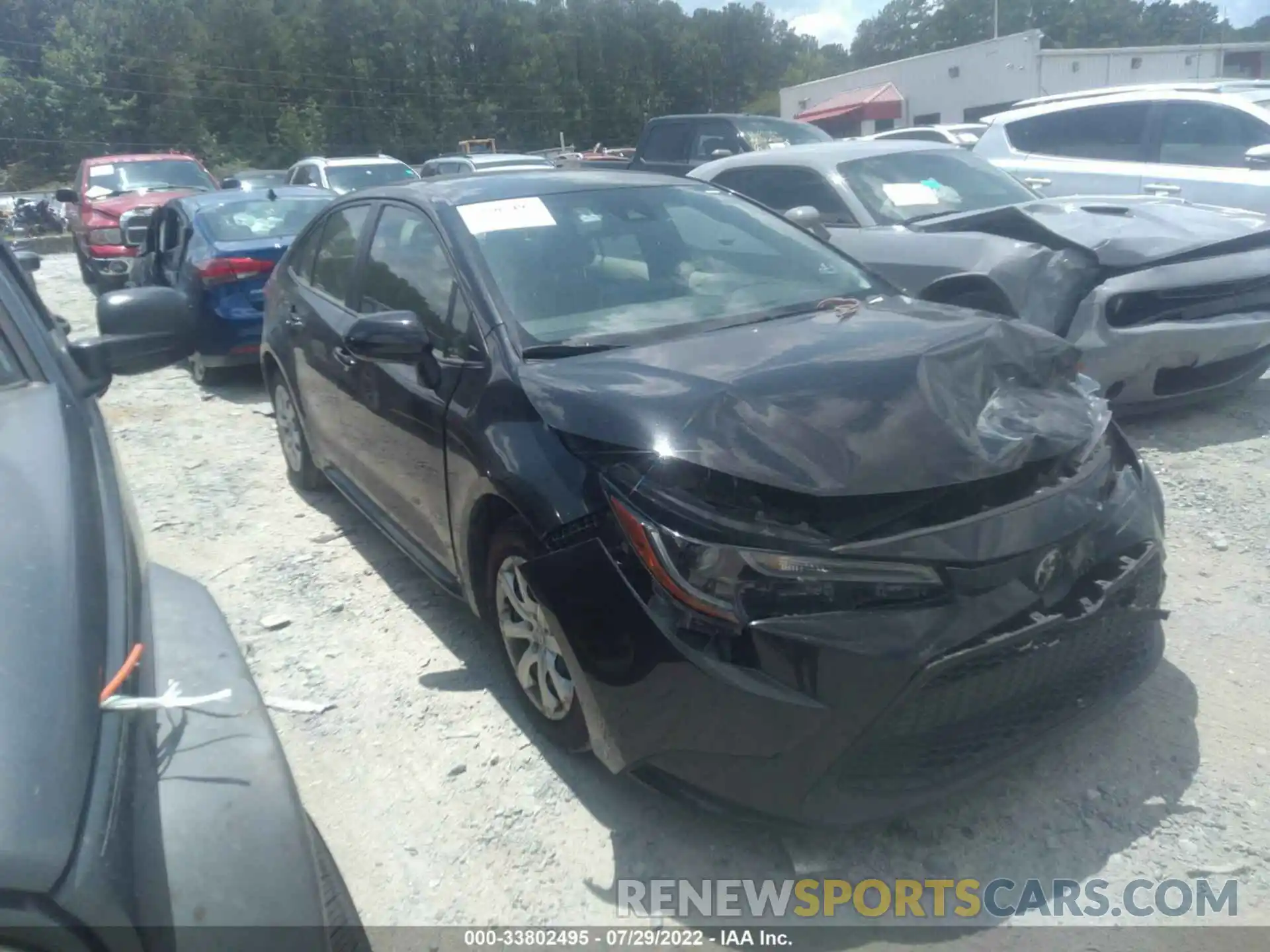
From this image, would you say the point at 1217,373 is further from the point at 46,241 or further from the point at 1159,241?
the point at 46,241

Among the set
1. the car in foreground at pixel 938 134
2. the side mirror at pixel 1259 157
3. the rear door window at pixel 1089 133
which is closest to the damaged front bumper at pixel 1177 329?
the side mirror at pixel 1259 157

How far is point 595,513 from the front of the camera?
8.96 ft

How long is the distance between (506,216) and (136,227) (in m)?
8.98

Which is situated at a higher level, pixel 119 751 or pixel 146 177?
pixel 146 177

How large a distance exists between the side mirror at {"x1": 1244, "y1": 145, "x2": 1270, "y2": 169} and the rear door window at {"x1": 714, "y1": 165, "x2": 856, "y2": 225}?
10.7 feet

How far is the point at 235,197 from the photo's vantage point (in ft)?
30.2

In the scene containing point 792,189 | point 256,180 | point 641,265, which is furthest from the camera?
point 256,180

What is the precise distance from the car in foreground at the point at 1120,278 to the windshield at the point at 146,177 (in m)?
12.4

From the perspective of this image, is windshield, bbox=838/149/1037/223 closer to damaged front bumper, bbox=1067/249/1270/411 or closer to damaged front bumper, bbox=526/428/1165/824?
damaged front bumper, bbox=1067/249/1270/411

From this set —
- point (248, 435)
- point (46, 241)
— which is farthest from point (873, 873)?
point (46, 241)

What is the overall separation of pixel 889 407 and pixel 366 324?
174 centimetres

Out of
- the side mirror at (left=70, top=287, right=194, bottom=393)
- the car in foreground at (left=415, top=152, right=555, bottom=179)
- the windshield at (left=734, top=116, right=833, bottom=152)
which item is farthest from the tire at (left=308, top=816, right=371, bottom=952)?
the car in foreground at (left=415, top=152, right=555, bottom=179)

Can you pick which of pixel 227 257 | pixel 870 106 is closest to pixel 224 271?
pixel 227 257

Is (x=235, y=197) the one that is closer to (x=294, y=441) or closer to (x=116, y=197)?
(x=294, y=441)
